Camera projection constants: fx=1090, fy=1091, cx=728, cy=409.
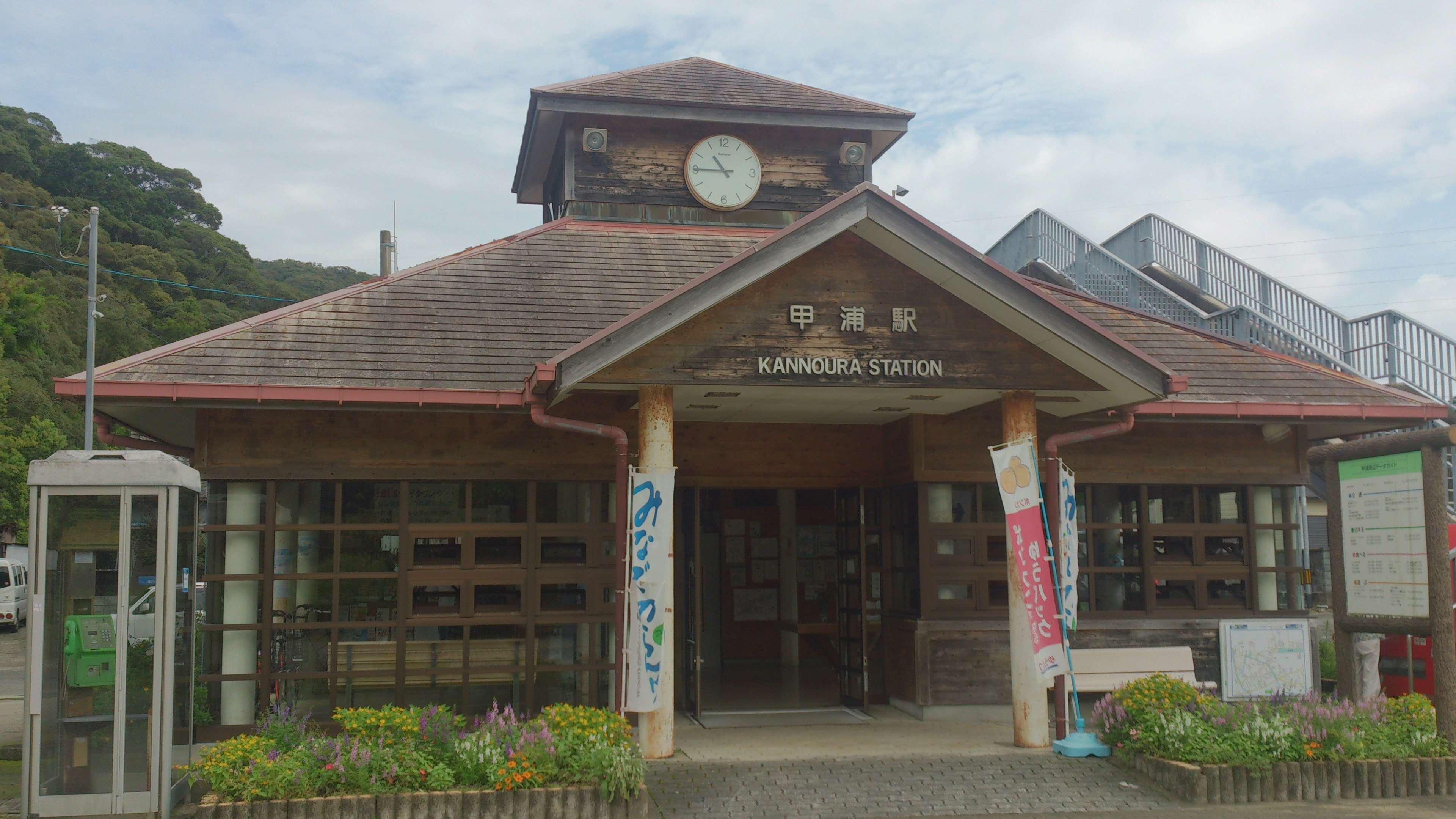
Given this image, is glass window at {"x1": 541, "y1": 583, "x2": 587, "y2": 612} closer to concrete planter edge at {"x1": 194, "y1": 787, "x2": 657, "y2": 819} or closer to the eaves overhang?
the eaves overhang

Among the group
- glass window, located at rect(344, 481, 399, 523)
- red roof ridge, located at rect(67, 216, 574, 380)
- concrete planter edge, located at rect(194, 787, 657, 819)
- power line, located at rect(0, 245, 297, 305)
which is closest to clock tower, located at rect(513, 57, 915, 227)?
red roof ridge, located at rect(67, 216, 574, 380)

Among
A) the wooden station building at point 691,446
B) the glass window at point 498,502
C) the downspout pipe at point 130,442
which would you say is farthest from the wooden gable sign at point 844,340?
the downspout pipe at point 130,442

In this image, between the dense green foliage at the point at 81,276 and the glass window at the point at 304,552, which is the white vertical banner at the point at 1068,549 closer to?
the glass window at the point at 304,552

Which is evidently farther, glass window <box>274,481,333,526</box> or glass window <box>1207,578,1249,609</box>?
glass window <box>1207,578,1249,609</box>

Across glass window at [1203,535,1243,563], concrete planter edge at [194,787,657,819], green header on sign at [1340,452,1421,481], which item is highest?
green header on sign at [1340,452,1421,481]

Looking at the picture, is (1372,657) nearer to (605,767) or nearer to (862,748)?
(862,748)

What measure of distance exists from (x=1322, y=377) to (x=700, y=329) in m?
7.25

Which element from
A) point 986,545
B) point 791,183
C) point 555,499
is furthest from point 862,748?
point 791,183

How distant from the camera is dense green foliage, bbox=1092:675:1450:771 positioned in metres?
8.41

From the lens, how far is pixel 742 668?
1581 centimetres

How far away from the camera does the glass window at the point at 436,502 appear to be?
10.1m

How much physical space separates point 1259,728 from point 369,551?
25.2 feet

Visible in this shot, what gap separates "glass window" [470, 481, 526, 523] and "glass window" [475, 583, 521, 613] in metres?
0.60

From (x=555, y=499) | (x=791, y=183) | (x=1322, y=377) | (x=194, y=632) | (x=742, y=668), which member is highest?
(x=791, y=183)
